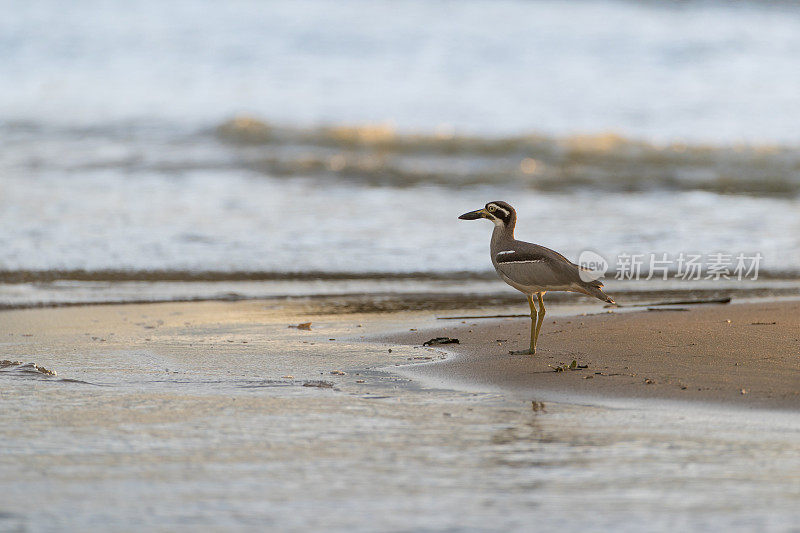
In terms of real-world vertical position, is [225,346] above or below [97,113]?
below

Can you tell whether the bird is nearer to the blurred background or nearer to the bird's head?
the bird's head

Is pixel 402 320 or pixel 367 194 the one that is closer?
pixel 402 320

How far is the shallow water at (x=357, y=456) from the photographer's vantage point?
11.7ft

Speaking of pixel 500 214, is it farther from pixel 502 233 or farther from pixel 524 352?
pixel 524 352

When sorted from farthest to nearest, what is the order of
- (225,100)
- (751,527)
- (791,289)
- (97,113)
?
(225,100) → (97,113) → (791,289) → (751,527)

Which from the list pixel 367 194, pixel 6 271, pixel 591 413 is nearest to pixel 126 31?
pixel 367 194

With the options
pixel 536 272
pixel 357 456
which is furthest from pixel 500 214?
pixel 357 456

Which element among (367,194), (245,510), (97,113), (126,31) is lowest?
(245,510)

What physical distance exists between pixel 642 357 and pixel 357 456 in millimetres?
2220

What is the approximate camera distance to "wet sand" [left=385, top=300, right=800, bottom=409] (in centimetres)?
523

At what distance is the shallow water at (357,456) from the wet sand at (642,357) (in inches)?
9.7

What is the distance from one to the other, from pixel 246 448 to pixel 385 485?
71 centimetres

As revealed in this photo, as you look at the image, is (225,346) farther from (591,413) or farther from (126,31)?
(126,31)

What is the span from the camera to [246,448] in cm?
433
